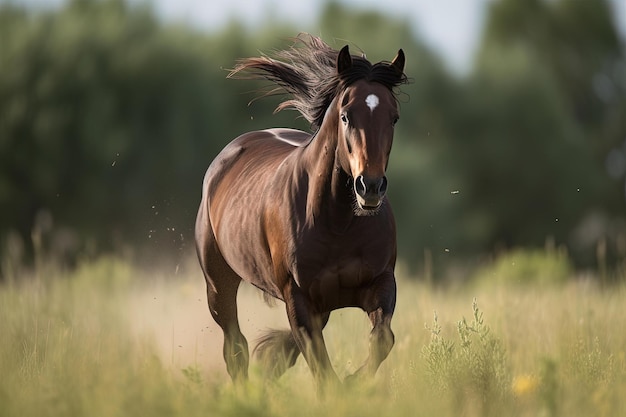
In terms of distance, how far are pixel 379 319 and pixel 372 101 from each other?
1.25 meters

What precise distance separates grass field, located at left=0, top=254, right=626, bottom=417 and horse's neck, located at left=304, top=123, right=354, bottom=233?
2.72 feet

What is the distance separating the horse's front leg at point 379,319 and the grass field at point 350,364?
193 mm

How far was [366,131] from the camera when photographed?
6340mm

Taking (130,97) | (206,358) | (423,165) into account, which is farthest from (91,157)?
(206,358)

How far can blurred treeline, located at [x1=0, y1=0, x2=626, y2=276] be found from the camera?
3294 centimetres

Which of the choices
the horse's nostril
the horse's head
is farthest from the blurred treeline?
the horse's nostril

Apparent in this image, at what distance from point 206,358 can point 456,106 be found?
117 feet

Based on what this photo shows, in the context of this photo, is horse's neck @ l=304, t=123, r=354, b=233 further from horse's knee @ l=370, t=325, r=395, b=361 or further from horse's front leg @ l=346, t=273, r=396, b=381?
horse's knee @ l=370, t=325, r=395, b=361

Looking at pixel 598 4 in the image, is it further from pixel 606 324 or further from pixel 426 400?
pixel 426 400

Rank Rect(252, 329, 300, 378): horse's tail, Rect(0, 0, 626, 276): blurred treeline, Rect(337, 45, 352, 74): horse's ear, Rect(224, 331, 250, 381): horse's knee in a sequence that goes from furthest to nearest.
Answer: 1. Rect(0, 0, 626, 276): blurred treeline
2. Rect(224, 331, 250, 381): horse's knee
3. Rect(252, 329, 300, 378): horse's tail
4. Rect(337, 45, 352, 74): horse's ear

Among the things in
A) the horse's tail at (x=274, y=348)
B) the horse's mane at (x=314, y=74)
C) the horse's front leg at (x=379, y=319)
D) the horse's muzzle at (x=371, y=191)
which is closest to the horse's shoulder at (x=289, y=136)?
the horse's mane at (x=314, y=74)

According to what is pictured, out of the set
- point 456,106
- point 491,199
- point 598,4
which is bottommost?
point 491,199

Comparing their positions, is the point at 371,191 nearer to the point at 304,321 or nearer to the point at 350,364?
the point at 304,321

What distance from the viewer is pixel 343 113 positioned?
6523 millimetres
